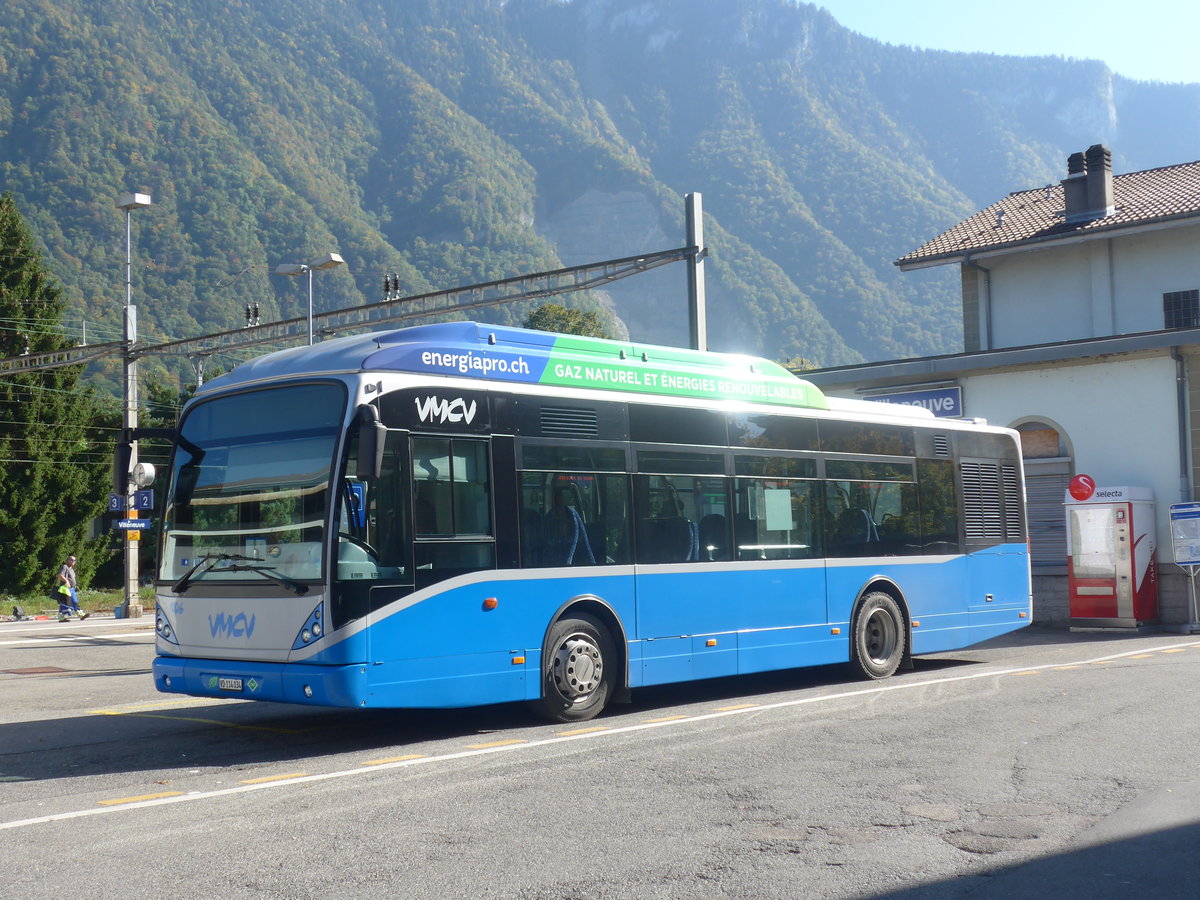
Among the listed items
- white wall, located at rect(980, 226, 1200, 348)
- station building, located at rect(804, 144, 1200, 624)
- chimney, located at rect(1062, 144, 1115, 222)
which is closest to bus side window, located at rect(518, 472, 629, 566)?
station building, located at rect(804, 144, 1200, 624)

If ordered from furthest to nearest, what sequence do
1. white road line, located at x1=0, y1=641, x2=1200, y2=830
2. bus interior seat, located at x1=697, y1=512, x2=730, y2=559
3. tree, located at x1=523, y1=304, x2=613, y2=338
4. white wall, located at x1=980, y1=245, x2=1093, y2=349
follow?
tree, located at x1=523, y1=304, x2=613, y2=338, white wall, located at x1=980, y1=245, x2=1093, y2=349, bus interior seat, located at x1=697, y1=512, x2=730, y2=559, white road line, located at x1=0, y1=641, x2=1200, y2=830

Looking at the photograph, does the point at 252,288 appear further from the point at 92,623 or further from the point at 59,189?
the point at 92,623

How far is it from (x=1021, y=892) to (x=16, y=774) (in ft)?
21.4

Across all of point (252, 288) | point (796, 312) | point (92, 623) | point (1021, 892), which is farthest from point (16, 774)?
point (796, 312)

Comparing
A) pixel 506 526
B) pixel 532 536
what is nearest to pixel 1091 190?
pixel 532 536

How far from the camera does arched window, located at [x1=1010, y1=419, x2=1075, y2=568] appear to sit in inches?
959

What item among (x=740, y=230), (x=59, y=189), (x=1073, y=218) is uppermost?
(x=740, y=230)

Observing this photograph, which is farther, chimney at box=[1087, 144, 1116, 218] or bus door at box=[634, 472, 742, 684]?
chimney at box=[1087, 144, 1116, 218]

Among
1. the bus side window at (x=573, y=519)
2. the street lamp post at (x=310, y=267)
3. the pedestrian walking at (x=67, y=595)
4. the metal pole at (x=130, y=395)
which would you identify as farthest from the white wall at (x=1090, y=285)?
the pedestrian walking at (x=67, y=595)

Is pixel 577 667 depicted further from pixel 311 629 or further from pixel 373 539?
pixel 311 629

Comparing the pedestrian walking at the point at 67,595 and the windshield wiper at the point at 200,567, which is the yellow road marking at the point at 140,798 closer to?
the windshield wiper at the point at 200,567

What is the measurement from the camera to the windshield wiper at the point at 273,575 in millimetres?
9336

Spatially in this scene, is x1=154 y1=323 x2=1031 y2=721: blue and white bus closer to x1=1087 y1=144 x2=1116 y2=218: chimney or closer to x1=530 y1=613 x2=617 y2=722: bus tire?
x1=530 y1=613 x2=617 y2=722: bus tire

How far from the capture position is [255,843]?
21.1 ft
